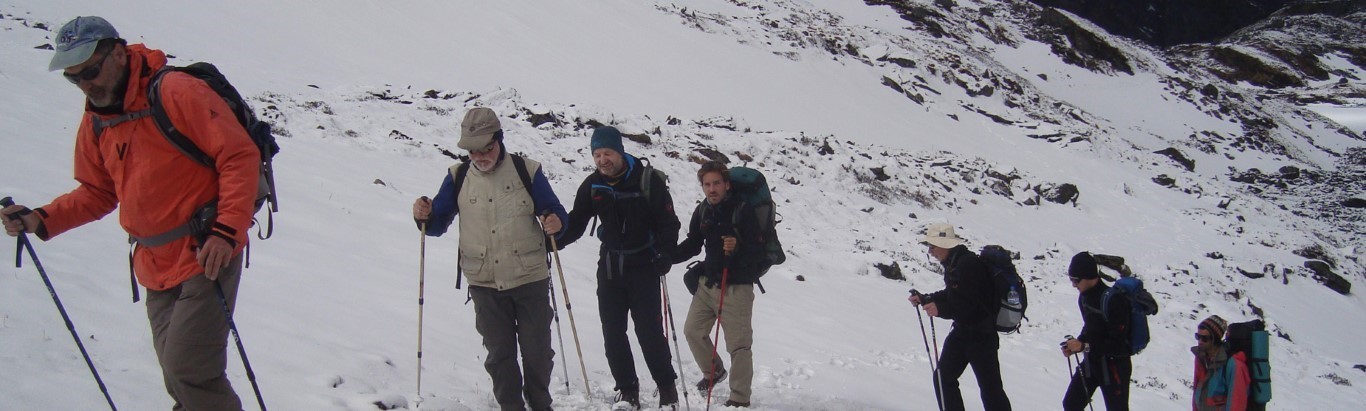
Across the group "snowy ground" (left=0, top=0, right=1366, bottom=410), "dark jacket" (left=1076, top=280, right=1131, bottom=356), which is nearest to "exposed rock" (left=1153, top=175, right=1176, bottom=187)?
"snowy ground" (left=0, top=0, right=1366, bottom=410)

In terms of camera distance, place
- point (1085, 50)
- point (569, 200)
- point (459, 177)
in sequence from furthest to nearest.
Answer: point (1085, 50), point (569, 200), point (459, 177)

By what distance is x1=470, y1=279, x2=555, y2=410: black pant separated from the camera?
4215mm

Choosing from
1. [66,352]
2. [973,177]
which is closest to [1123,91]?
[973,177]

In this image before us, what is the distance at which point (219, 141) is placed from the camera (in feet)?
9.25

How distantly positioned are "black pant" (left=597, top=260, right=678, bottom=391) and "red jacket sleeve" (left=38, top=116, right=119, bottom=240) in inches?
104

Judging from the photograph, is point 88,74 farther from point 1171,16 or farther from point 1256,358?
point 1171,16

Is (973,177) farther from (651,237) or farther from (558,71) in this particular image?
(651,237)

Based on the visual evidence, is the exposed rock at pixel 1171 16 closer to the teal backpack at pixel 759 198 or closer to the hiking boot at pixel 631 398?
the teal backpack at pixel 759 198

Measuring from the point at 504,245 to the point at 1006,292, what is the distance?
325cm

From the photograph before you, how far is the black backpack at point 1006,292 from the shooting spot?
477 centimetres

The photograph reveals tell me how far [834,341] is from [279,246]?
6113 millimetres

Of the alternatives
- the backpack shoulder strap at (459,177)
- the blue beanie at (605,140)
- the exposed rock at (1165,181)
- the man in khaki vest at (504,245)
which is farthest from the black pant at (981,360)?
the exposed rock at (1165,181)

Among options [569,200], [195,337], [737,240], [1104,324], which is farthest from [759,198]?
[569,200]

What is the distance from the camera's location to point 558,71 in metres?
23.5
